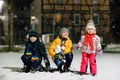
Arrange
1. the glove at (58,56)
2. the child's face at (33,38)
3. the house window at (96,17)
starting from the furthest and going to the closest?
the house window at (96,17) < the child's face at (33,38) < the glove at (58,56)

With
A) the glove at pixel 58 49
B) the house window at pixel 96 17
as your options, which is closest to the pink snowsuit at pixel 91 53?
the glove at pixel 58 49

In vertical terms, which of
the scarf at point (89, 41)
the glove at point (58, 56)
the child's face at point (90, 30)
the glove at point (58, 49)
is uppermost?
the child's face at point (90, 30)

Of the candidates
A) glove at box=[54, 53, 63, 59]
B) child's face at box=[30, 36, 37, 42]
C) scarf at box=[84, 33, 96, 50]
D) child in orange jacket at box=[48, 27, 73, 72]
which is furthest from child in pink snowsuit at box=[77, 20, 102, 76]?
child's face at box=[30, 36, 37, 42]

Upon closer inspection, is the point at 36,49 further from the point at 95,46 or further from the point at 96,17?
the point at 96,17

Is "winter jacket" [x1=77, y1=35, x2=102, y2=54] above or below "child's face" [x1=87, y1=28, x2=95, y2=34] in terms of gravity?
below

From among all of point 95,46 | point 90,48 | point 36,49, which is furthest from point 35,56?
point 95,46

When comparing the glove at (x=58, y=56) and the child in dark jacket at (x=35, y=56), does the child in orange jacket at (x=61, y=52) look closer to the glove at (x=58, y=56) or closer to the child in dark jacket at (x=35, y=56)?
the glove at (x=58, y=56)

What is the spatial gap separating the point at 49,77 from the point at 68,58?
114cm

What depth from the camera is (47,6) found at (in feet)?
114

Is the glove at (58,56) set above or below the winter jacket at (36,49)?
below

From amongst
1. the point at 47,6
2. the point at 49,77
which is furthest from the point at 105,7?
the point at 49,77

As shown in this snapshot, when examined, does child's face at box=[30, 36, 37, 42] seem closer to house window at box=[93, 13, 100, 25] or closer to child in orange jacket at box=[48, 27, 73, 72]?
child in orange jacket at box=[48, 27, 73, 72]

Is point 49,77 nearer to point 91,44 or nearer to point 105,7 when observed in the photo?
point 91,44

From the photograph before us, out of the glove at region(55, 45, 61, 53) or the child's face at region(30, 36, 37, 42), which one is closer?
the glove at region(55, 45, 61, 53)
